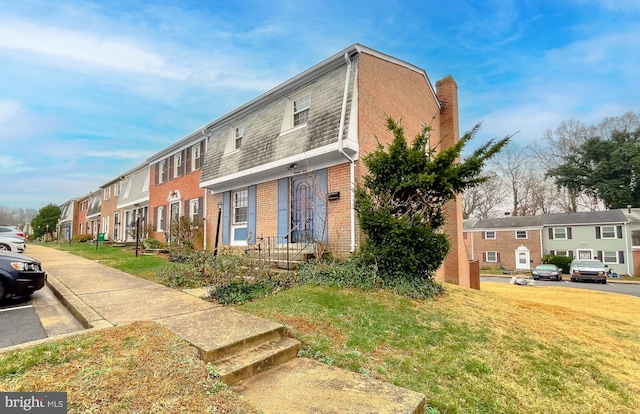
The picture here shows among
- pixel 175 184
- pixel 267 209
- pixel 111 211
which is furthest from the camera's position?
pixel 111 211

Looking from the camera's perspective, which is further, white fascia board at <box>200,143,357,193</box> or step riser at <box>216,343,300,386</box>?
white fascia board at <box>200,143,357,193</box>

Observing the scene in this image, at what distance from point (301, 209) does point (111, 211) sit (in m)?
25.2

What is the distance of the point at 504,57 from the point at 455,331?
1280cm

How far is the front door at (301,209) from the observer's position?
9508 mm

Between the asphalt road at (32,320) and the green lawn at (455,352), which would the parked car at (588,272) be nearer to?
the green lawn at (455,352)

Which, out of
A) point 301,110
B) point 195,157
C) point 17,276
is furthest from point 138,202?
point 17,276

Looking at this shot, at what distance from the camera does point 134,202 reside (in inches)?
860

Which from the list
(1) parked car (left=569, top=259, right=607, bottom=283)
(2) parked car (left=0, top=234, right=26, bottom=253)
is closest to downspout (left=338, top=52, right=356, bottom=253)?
(2) parked car (left=0, top=234, right=26, bottom=253)

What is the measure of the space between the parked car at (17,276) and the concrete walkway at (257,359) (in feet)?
2.59

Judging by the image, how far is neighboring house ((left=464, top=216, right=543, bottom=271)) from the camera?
127ft

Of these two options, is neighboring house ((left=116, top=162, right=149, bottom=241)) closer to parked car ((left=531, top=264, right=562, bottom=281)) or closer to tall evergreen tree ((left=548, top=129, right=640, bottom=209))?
parked car ((left=531, top=264, right=562, bottom=281))

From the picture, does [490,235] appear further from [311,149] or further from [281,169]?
[311,149]

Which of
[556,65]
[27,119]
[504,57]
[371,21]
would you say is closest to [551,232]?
[556,65]

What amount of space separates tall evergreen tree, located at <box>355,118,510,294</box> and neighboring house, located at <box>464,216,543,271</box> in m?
35.2
